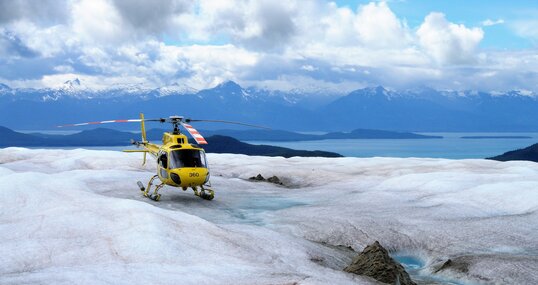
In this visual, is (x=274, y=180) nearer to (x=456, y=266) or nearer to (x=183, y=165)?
(x=183, y=165)

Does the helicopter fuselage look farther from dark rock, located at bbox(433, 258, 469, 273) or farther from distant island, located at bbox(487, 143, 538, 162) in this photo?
distant island, located at bbox(487, 143, 538, 162)

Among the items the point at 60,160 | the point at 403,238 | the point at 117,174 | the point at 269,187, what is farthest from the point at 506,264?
the point at 60,160

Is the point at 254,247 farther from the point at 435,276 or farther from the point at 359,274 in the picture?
the point at 435,276

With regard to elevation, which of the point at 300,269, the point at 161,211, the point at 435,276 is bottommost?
the point at 435,276

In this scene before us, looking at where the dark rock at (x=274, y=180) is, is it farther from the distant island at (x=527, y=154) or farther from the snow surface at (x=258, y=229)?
the distant island at (x=527, y=154)

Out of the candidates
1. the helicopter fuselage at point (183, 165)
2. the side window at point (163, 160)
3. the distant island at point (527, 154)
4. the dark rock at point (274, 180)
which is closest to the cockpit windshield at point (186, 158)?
the helicopter fuselage at point (183, 165)

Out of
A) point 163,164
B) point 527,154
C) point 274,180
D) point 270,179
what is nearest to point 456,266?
point 163,164
